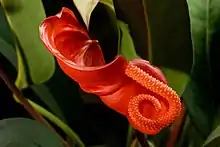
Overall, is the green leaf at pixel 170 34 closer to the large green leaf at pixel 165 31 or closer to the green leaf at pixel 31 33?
the large green leaf at pixel 165 31

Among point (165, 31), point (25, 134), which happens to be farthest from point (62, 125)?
point (165, 31)

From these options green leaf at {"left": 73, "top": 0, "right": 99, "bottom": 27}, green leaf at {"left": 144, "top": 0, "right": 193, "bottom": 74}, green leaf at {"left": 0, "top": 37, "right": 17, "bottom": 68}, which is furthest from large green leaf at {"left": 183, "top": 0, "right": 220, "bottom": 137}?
green leaf at {"left": 0, "top": 37, "right": 17, "bottom": 68}

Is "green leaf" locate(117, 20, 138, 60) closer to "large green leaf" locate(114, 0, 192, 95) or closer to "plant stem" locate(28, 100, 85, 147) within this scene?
"large green leaf" locate(114, 0, 192, 95)

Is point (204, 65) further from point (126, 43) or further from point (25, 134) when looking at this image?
point (25, 134)

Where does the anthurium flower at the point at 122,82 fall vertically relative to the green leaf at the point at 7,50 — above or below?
above

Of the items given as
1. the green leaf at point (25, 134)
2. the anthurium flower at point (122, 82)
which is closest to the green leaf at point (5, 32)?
the green leaf at point (25, 134)

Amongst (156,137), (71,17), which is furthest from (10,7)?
(156,137)

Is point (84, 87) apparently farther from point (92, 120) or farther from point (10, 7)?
point (92, 120)
